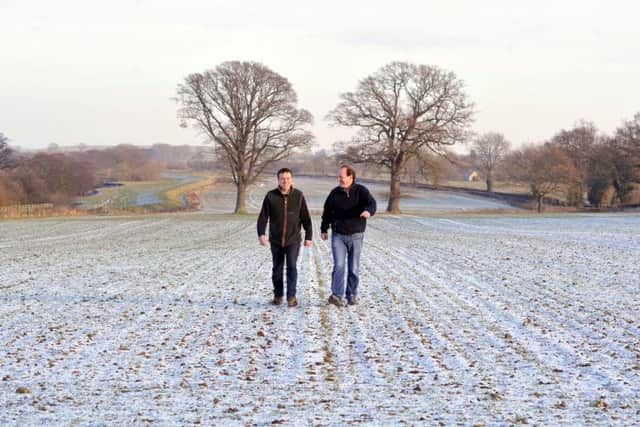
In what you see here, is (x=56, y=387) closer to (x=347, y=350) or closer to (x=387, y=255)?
(x=347, y=350)

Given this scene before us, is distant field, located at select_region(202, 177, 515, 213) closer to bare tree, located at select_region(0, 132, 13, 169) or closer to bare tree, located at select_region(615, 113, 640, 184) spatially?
bare tree, located at select_region(615, 113, 640, 184)

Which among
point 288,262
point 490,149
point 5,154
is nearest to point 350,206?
point 288,262

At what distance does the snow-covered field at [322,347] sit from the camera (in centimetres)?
607

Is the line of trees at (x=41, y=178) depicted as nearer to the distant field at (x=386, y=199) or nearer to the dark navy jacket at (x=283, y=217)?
the distant field at (x=386, y=199)

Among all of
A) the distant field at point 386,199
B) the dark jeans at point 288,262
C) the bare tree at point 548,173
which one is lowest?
the distant field at point 386,199

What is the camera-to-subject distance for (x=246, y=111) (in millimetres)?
50375

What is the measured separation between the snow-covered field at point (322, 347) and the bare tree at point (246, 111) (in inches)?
1354

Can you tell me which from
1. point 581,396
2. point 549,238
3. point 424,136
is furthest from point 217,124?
point 581,396

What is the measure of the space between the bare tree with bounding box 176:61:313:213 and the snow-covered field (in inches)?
→ 1354

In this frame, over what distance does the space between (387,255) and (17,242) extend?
642 inches

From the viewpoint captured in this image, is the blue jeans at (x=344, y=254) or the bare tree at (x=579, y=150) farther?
the bare tree at (x=579, y=150)

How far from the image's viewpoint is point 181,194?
266 feet

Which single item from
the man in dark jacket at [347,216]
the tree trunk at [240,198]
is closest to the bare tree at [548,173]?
the tree trunk at [240,198]

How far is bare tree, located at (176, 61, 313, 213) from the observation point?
49688 mm
